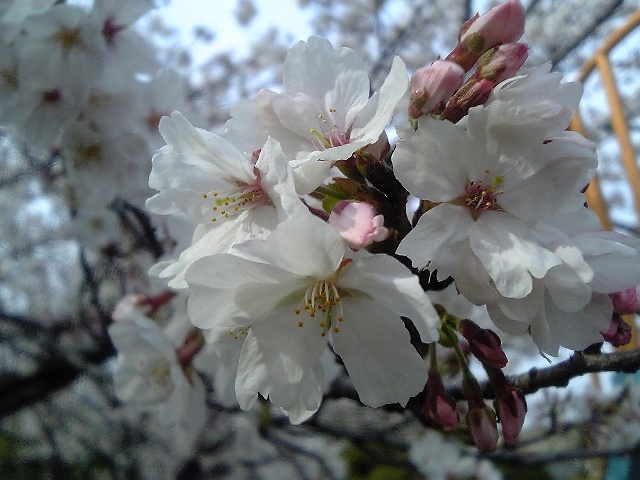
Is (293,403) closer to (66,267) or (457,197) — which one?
(457,197)

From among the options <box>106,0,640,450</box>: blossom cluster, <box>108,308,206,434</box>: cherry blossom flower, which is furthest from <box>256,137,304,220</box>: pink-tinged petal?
<box>108,308,206,434</box>: cherry blossom flower

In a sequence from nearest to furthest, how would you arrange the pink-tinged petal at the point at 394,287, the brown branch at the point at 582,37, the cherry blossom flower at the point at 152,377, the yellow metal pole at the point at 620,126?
the pink-tinged petal at the point at 394,287
the cherry blossom flower at the point at 152,377
the yellow metal pole at the point at 620,126
the brown branch at the point at 582,37

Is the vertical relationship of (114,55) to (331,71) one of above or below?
below

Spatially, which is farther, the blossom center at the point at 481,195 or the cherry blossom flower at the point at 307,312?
the blossom center at the point at 481,195

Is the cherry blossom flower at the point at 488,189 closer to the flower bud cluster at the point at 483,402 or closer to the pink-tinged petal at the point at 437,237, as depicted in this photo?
the pink-tinged petal at the point at 437,237

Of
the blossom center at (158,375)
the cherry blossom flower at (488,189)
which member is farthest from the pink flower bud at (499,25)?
the blossom center at (158,375)

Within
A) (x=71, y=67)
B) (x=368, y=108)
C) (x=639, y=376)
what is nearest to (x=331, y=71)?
(x=368, y=108)
